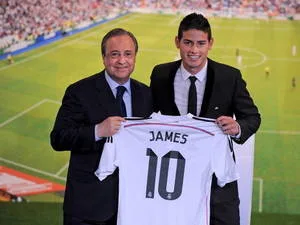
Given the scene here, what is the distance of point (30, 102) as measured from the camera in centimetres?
520

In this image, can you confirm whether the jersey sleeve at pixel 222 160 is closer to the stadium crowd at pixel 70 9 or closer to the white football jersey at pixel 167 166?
the white football jersey at pixel 167 166

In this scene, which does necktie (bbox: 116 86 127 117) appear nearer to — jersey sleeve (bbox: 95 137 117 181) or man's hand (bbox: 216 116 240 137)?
jersey sleeve (bbox: 95 137 117 181)

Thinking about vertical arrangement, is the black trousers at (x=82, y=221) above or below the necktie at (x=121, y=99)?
below

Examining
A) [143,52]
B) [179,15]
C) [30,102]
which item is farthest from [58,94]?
[179,15]

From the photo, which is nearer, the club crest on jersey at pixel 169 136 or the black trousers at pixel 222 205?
the club crest on jersey at pixel 169 136

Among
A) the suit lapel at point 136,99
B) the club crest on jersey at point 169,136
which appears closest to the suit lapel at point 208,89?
the club crest on jersey at point 169,136

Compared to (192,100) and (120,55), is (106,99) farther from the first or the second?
(192,100)

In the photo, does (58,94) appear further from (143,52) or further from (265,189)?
(265,189)

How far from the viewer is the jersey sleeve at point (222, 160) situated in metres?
2.51

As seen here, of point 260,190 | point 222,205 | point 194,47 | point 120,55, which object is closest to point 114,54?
point 120,55

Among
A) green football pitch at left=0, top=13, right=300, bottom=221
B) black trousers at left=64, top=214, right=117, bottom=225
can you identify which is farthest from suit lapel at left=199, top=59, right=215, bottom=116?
green football pitch at left=0, top=13, right=300, bottom=221

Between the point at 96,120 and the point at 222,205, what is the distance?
31.4 inches

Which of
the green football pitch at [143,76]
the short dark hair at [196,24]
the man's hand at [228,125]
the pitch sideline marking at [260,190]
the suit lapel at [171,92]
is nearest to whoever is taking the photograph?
the man's hand at [228,125]

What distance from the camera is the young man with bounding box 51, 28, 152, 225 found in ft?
7.73
